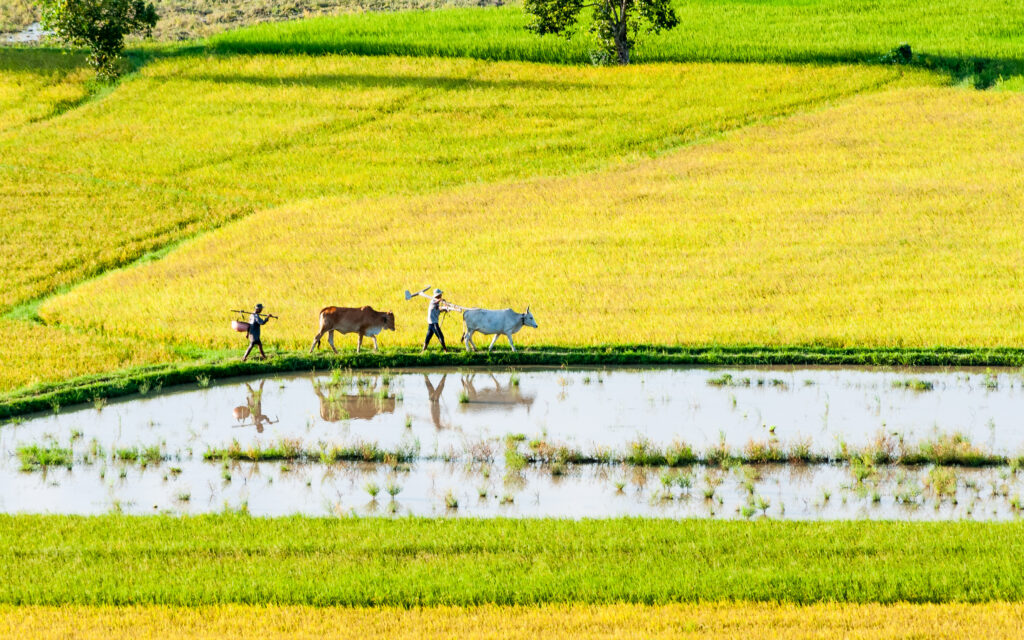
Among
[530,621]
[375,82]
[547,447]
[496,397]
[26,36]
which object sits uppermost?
[26,36]

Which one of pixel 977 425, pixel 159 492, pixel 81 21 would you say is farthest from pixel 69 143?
pixel 977 425

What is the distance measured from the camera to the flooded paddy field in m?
17.6

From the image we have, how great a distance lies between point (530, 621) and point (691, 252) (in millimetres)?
25267

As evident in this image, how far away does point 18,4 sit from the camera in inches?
3711

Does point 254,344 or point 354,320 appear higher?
point 354,320

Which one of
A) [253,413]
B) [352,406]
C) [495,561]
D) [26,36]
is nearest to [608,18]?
[26,36]

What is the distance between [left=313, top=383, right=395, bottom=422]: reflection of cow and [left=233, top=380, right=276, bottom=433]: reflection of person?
107 cm

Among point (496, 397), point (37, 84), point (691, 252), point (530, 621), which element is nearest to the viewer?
point (530, 621)

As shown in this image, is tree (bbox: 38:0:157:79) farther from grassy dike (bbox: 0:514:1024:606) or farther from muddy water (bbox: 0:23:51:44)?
grassy dike (bbox: 0:514:1024:606)

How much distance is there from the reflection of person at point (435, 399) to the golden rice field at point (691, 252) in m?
3.40

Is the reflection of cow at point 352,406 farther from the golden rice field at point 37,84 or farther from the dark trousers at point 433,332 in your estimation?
the golden rice field at point 37,84

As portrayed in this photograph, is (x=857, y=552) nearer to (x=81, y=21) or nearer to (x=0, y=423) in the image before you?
(x=0, y=423)

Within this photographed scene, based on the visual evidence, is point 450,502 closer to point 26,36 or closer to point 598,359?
point 598,359

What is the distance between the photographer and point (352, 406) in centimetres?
2366
